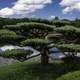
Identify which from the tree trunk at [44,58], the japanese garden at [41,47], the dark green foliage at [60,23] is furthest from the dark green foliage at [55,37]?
the tree trunk at [44,58]

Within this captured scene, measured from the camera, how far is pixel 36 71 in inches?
569

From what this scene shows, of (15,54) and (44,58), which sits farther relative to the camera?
(44,58)

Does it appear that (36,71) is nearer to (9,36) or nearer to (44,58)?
(44,58)

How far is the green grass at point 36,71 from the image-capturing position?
44.6 feet

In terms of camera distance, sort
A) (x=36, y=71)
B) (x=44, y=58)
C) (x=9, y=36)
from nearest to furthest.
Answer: (x=9, y=36), (x=36, y=71), (x=44, y=58)

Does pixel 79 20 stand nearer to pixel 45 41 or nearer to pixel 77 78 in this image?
pixel 45 41

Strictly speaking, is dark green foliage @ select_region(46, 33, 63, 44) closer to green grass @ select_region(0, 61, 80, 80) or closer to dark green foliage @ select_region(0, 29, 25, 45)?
green grass @ select_region(0, 61, 80, 80)

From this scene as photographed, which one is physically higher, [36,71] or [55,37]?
[55,37]

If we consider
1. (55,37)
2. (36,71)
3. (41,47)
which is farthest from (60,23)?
(36,71)

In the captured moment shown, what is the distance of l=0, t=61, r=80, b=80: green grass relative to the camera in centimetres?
1360

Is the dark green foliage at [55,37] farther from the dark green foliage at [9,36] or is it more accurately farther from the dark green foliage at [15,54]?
the dark green foliage at [15,54]

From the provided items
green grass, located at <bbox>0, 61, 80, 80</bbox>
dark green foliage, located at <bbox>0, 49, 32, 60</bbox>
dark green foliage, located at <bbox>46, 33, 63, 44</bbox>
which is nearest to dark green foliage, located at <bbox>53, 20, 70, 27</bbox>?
dark green foliage, located at <bbox>46, 33, 63, 44</bbox>

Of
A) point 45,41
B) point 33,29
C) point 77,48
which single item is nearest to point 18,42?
point 33,29

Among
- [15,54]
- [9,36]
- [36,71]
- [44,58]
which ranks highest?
[9,36]
